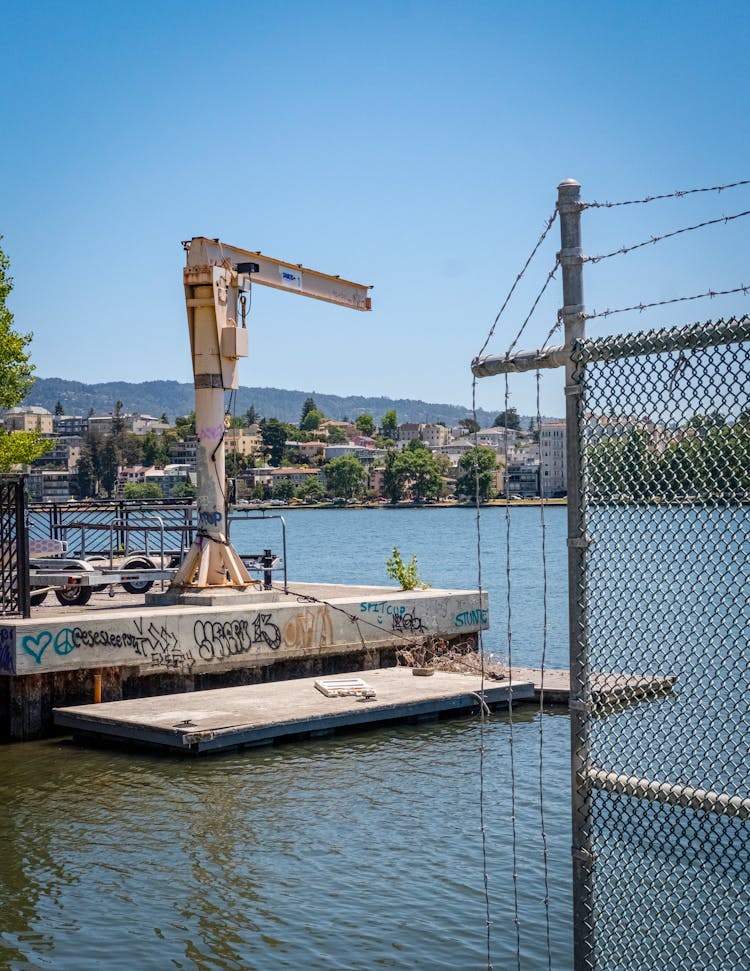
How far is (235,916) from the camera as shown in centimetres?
1189

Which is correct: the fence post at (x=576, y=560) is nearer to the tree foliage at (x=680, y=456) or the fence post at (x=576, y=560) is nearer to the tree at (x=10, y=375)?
the tree foliage at (x=680, y=456)

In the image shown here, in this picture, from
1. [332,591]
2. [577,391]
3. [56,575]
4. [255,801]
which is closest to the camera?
[577,391]

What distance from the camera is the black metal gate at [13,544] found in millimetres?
19344

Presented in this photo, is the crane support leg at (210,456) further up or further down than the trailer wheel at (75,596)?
further up

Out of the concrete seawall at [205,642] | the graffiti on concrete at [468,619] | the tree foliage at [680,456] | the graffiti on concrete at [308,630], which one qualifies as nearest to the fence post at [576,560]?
the tree foliage at [680,456]

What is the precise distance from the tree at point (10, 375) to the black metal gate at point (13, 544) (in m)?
13.6

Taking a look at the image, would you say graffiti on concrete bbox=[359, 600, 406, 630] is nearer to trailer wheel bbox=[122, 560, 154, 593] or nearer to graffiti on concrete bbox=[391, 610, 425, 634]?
graffiti on concrete bbox=[391, 610, 425, 634]

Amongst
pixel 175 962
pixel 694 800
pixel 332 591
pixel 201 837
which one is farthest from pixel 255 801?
pixel 694 800

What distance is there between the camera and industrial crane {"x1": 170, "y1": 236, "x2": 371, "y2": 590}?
22.9 m

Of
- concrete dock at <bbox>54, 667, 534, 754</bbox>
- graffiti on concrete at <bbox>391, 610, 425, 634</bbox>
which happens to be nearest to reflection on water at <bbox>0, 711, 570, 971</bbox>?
→ concrete dock at <bbox>54, 667, 534, 754</bbox>

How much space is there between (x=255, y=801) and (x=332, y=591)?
10.1 metres

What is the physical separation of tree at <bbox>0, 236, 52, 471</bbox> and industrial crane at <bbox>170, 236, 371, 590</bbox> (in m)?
11.3

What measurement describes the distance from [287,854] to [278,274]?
46.4ft

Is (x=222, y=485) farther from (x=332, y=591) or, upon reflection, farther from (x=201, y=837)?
(x=201, y=837)
